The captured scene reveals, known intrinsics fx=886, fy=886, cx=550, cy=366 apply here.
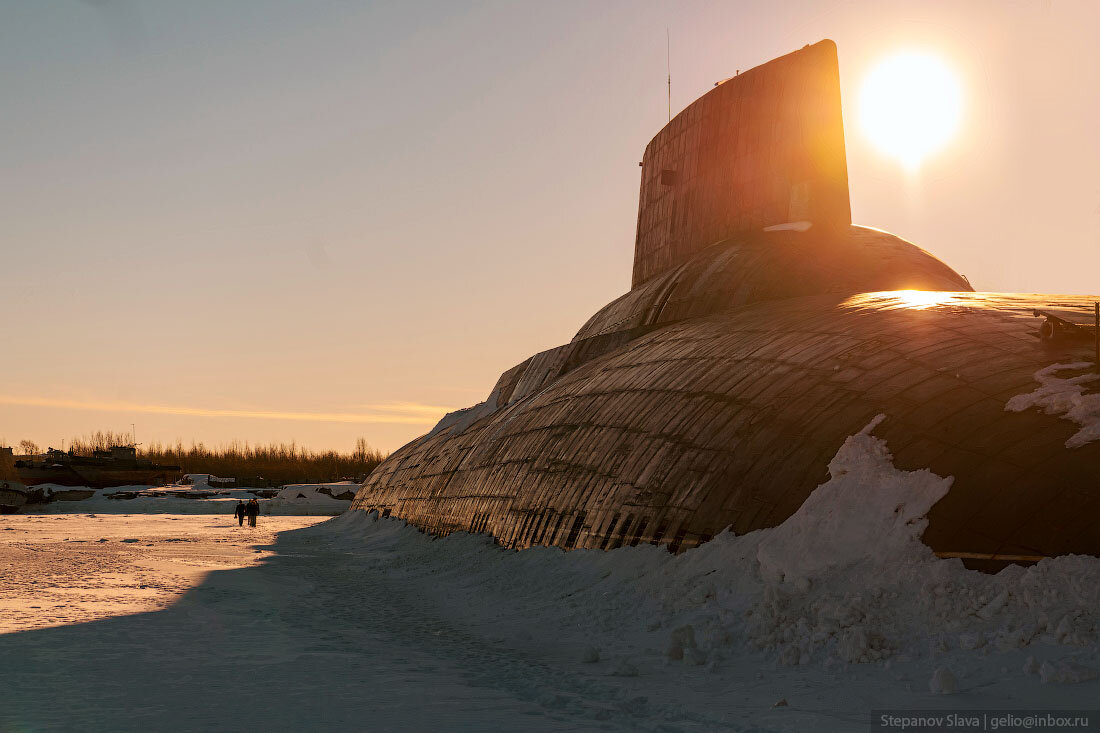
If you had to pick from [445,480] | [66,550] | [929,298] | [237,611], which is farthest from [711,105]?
[66,550]

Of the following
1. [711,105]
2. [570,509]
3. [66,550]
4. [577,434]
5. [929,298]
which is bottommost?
[66,550]

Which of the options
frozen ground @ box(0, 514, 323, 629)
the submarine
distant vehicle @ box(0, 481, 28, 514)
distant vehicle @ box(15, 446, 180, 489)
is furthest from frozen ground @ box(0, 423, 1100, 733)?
distant vehicle @ box(15, 446, 180, 489)

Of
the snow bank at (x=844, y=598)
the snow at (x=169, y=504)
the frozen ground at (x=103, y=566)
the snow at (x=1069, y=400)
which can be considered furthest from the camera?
the snow at (x=169, y=504)

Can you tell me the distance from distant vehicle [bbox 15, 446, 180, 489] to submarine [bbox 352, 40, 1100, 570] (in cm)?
5335

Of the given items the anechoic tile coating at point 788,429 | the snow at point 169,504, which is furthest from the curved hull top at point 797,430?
the snow at point 169,504

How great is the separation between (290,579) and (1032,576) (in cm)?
1293

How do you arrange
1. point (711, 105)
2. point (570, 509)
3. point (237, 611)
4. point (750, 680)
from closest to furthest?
point (750, 680), point (237, 611), point (570, 509), point (711, 105)

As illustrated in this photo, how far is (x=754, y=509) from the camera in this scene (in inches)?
401

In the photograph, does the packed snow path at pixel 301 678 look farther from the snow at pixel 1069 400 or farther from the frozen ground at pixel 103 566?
the snow at pixel 1069 400

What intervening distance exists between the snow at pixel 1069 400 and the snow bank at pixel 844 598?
57.3 inches

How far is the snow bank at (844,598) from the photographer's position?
7.25 meters

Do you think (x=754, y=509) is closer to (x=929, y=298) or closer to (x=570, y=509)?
(x=570, y=509)

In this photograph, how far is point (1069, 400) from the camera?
9.27 m

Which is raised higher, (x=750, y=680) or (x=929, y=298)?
(x=929, y=298)
